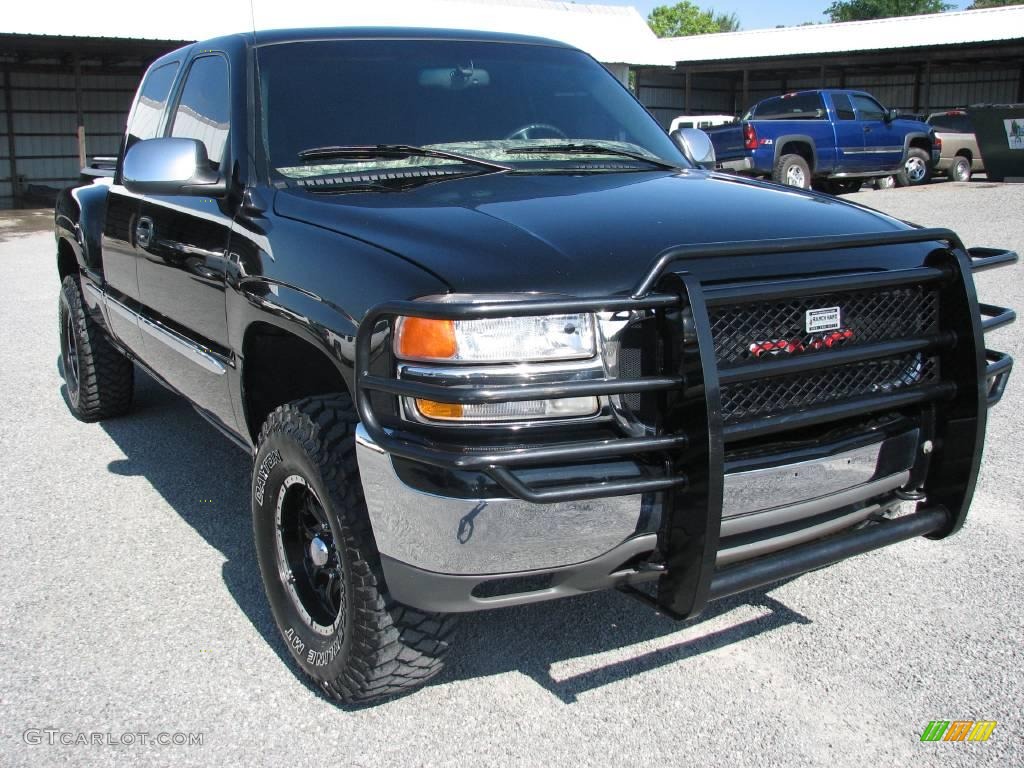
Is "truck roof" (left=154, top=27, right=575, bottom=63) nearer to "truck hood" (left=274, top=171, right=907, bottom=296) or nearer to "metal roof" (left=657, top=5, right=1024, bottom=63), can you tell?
"truck hood" (left=274, top=171, right=907, bottom=296)

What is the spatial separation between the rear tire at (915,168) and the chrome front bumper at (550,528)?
65.2ft

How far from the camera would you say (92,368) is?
18.1 feet

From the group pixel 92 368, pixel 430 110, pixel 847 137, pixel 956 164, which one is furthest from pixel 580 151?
pixel 956 164

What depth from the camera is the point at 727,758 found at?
259 centimetres

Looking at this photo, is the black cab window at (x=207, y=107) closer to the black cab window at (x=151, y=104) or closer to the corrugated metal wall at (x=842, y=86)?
the black cab window at (x=151, y=104)

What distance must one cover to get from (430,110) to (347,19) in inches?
932

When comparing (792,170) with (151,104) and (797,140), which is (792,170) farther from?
(151,104)

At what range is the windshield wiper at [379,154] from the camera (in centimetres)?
333

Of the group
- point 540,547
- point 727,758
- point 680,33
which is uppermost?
point 680,33

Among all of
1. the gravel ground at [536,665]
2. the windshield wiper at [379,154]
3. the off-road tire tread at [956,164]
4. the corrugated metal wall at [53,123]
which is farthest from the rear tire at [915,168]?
the corrugated metal wall at [53,123]

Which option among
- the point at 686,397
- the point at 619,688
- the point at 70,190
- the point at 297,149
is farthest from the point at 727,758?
the point at 70,190

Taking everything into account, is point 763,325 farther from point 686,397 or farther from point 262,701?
point 262,701

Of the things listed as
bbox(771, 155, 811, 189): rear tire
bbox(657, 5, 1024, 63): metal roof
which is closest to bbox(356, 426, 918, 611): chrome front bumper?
bbox(771, 155, 811, 189): rear tire

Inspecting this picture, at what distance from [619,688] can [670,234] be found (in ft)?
4.34
